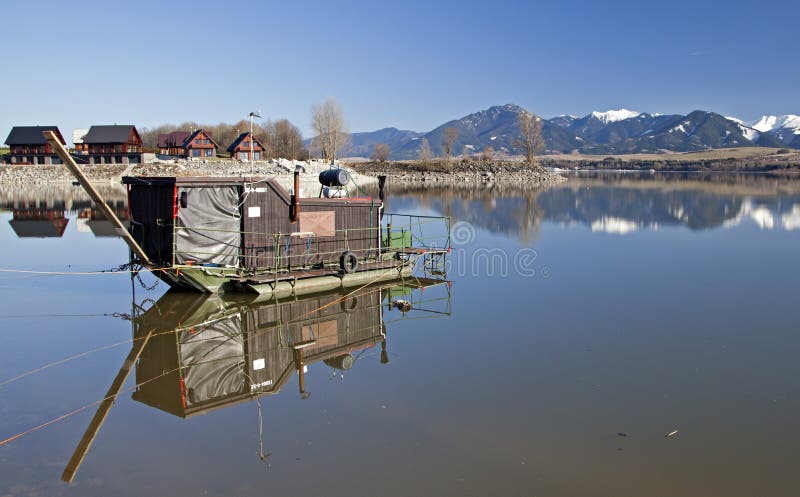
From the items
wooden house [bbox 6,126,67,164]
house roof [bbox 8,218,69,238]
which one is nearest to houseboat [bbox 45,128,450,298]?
house roof [bbox 8,218,69,238]

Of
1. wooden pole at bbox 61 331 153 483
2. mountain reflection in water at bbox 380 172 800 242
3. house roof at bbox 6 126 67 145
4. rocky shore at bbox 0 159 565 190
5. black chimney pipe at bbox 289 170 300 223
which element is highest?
house roof at bbox 6 126 67 145

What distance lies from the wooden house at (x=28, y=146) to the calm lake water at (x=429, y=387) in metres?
86.7

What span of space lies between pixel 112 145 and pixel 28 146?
12583 millimetres

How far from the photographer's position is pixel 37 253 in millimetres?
29375

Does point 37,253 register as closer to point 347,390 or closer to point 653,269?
point 347,390

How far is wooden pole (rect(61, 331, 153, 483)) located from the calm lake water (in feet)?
0.45

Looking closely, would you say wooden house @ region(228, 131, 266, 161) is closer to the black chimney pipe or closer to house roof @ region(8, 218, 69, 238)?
house roof @ region(8, 218, 69, 238)

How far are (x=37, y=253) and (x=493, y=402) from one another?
85.6 ft

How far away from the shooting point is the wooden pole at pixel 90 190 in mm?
13791

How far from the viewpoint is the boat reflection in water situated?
12.2 metres

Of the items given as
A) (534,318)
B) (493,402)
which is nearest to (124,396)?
(493,402)

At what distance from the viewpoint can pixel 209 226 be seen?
19.3 m

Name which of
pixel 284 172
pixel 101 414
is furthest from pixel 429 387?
pixel 284 172

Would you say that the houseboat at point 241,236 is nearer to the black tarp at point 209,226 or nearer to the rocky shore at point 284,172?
the black tarp at point 209,226
